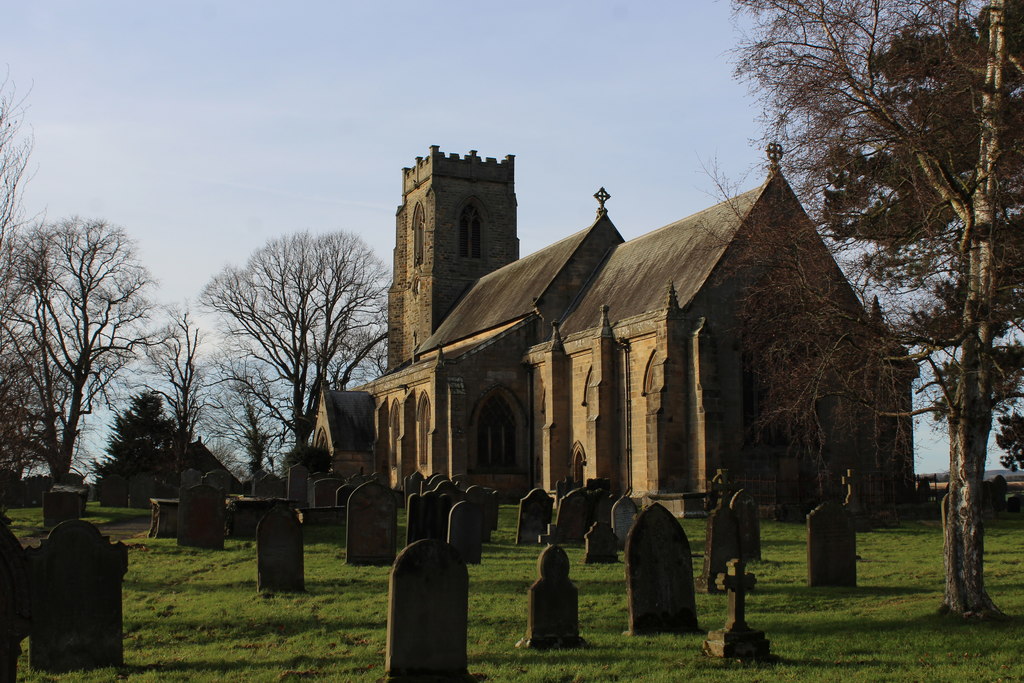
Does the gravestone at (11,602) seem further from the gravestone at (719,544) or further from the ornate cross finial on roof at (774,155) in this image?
the ornate cross finial on roof at (774,155)

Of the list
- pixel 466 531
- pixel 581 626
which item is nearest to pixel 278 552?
pixel 466 531

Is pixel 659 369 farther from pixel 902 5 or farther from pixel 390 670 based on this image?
pixel 390 670

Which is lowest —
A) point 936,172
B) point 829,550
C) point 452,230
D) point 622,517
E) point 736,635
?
point 736,635

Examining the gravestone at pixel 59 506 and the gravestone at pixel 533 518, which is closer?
the gravestone at pixel 533 518

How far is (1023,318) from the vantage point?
11.2m

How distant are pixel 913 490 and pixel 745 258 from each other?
56.7 ft

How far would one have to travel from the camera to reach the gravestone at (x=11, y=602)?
7164mm

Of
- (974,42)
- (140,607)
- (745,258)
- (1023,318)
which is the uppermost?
(974,42)

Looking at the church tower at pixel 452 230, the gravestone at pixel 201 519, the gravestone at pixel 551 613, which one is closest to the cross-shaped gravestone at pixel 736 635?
the gravestone at pixel 551 613

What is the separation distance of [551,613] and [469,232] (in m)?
40.8

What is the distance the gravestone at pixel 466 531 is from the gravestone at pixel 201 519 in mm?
4812

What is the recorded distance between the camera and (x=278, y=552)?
1351 centimetres

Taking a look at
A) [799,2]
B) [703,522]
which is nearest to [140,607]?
[799,2]

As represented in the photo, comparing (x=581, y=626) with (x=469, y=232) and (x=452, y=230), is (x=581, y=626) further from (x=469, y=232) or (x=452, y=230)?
(x=469, y=232)
